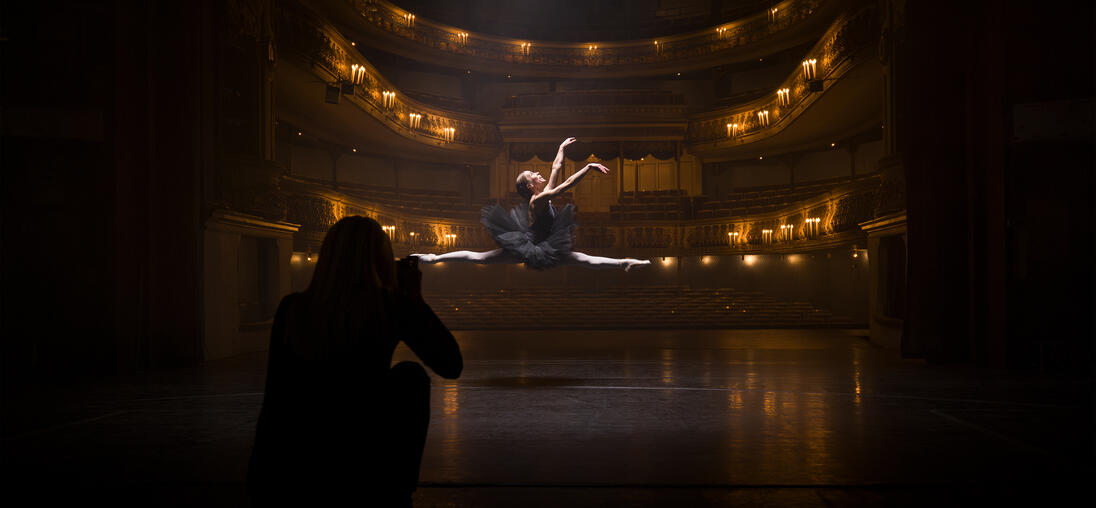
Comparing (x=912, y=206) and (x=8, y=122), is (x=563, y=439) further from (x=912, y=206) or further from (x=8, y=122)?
(x=8, y=122)

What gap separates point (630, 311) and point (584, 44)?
13.1 meters

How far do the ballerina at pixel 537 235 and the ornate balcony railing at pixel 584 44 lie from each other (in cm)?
1738

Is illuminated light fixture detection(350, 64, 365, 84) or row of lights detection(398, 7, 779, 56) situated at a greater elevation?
row of lights detection(398, 7, 779, 56)

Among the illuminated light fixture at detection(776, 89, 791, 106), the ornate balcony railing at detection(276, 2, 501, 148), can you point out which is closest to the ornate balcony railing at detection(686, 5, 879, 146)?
the illuminated light fixture at detection(776, 89, 791, 106)

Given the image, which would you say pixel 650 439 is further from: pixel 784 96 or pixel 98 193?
pixel 784 96

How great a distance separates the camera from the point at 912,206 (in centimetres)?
981

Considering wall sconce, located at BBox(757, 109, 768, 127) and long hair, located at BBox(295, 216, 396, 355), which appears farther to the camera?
wall sconce, located at BBox(757, 109, 768, 127)

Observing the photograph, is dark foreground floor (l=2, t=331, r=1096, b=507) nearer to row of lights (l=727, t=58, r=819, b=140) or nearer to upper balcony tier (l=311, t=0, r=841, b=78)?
row of lights (l=727, t=58, r=819, b=140)

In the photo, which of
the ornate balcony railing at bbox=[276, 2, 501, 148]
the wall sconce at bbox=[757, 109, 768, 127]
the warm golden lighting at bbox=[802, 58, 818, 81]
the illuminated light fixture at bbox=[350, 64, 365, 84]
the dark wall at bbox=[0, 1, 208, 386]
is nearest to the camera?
the dark wall at bbox=[0, 1, 208, 386]

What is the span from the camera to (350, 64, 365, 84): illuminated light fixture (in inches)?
771

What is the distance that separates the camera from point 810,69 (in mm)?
19656

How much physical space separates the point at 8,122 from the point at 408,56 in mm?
18594

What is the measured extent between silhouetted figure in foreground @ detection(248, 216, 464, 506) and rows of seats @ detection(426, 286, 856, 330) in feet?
54.0

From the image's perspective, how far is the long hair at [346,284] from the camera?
2135mm
